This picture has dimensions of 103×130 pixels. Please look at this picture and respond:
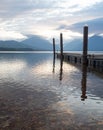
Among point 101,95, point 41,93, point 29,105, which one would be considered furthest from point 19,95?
point 101,95

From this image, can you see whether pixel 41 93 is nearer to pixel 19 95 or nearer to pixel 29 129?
pixel 19 95

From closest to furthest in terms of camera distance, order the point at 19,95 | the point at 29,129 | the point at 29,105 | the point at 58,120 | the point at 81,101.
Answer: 1. the point at 29,129
2. the point at 58,120
3. the point at 29,105
4. the point at 81,101
5. the point at 19,95

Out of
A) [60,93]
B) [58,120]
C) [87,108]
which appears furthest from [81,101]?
[58,120]

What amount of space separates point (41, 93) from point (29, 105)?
345 centimetres

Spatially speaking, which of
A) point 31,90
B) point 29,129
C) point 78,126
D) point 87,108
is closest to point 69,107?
point 87,108

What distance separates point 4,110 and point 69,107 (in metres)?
3.70

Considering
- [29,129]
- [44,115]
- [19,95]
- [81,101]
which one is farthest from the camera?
[19,95]

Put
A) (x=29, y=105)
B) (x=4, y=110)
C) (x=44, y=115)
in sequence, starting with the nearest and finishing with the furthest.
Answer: (x=44, y=115), (x=4, y=110), (x=29, y=105)

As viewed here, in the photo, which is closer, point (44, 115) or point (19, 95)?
point (44, 115)

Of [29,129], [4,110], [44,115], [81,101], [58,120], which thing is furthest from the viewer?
[81,101]

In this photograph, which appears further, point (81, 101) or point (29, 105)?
point (81, 101)

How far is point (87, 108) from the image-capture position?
13008 millimetres

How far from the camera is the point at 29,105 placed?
44.7 ft

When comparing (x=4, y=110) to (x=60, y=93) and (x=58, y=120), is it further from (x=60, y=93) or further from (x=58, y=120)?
(x=60, y=93)
